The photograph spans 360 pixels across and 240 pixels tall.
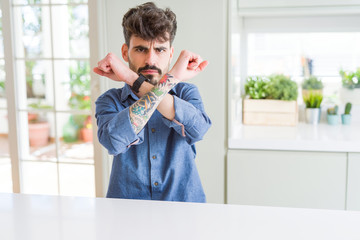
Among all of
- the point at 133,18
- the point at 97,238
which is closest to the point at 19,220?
the point at 97,238

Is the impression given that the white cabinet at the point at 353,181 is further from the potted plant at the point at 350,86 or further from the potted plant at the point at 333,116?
the potted plant at the point at 350,86

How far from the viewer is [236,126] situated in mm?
2379

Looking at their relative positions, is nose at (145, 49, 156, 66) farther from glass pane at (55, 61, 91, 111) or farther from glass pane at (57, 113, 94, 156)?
glass pane at (57, 113, 94, 156)

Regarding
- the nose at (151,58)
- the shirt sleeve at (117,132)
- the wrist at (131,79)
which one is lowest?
the shirt sleeve at (117,132)

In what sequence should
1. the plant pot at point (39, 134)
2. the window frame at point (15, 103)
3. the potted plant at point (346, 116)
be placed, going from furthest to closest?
the plant pot at point (39, 134) → the potted plant at point (346, 116) → the window frame at point (15, 103)

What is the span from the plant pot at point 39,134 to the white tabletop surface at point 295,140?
3743mm

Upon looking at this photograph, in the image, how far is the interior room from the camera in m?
1.02

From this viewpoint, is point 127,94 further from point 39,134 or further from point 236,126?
point 39,134

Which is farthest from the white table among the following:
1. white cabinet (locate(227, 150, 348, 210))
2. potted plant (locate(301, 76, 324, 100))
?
potted plant (locate(301, 76, 324, 100))

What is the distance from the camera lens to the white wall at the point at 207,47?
2.05m

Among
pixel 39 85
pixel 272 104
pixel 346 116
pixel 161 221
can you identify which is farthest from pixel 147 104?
pixel 39 85

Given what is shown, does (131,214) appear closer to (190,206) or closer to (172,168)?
(190,206)

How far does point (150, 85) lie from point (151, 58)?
0.31 feet

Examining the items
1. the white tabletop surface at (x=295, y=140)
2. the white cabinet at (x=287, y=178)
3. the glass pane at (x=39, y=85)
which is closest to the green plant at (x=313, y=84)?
the white tabletop surface at (x=295, y=140)
